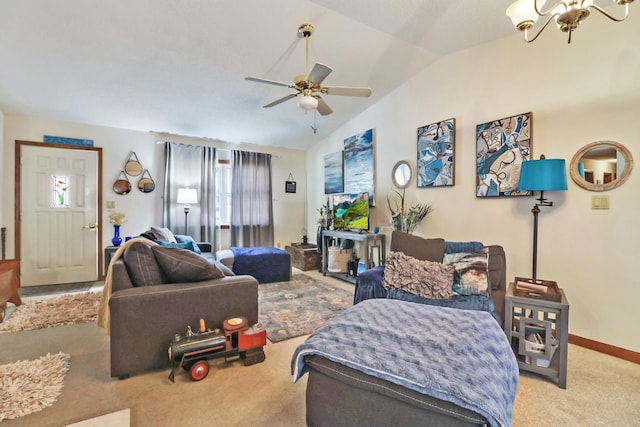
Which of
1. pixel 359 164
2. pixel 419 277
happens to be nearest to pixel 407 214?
pixel 359 164

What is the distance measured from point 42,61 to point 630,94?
5410 millimetres

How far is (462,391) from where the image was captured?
1.07 meters

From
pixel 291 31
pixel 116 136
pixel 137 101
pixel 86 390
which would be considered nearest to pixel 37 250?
pixel 116 136

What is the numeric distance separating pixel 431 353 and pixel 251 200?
16.0 feet

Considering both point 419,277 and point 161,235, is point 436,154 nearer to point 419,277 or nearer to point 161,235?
point 419,277

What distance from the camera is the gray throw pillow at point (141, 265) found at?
2.11 metres

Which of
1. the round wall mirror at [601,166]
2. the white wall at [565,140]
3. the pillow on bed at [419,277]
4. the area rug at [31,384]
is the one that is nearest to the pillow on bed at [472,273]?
the pillow on bed at [419,277]

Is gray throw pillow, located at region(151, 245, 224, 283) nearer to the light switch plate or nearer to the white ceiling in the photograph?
the white ceiling

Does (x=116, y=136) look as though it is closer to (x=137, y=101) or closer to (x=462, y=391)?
(x=137, y=101)

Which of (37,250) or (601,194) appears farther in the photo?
(37,250)

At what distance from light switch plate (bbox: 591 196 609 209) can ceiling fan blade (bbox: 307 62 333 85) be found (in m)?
2.47

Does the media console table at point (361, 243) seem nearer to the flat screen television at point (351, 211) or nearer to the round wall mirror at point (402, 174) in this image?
the flat screen television at point (351, 211)

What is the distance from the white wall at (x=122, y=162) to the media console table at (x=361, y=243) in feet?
4.81

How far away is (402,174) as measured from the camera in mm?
4160
